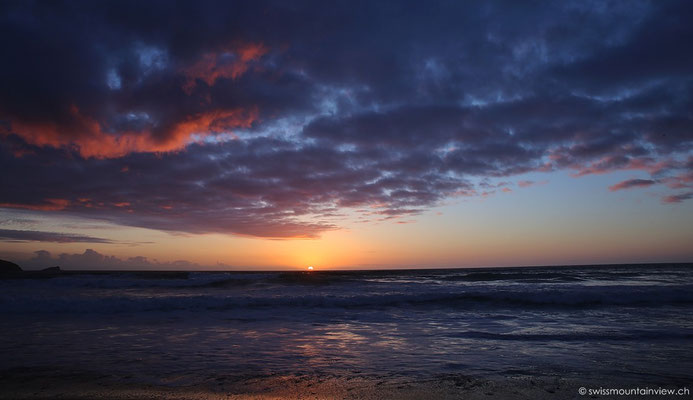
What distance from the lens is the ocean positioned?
5.91 m

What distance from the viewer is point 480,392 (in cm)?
479

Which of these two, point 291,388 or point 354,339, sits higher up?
point 291,388

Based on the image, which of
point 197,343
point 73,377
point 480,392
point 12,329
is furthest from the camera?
point 12,329

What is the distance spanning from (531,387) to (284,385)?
360 centimetres

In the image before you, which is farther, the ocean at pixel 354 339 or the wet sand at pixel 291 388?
the ocean at pixel 354 339

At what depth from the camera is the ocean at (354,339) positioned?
5.91 meters

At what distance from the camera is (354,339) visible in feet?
28.5

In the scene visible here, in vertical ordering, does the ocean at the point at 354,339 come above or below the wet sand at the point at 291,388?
below

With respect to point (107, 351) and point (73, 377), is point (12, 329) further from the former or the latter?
point (73, 377)

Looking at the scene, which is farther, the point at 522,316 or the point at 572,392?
the point at 522,316

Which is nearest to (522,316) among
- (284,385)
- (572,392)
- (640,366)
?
(640,366)

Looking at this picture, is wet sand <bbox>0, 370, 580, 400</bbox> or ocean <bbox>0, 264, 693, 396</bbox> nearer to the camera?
wet sand <bbox>0, 370, 580, 400</bbox>

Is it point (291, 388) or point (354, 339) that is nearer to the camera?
point (291, 388)

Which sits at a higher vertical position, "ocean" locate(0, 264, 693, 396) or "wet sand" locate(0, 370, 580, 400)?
"wet sand" locate(0, 370, 580, 400)
